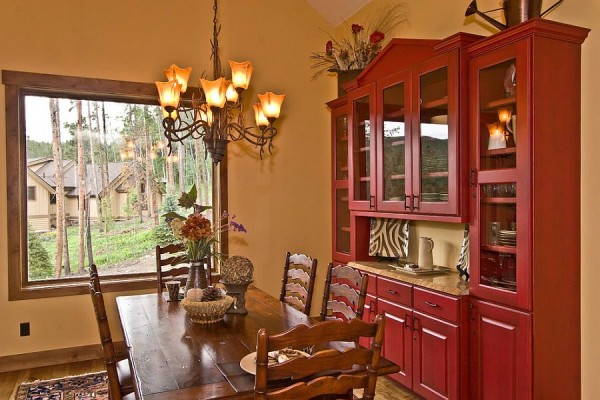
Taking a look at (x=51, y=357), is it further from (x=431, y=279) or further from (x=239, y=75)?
(x=431, y=279)

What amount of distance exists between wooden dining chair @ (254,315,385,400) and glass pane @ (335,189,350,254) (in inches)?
112

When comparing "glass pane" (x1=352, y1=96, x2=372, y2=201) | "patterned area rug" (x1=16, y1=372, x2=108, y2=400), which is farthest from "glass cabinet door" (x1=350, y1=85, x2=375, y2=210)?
"patterned area rug" (x1=16, y1=372, x2=108, y2=400)

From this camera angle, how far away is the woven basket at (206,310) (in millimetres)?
2395

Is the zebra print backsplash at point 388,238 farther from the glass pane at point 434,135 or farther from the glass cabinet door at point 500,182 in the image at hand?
the glass cabinet door at point 500,182

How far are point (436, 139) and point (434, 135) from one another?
4 cm

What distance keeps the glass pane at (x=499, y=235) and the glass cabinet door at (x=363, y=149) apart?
1.12 meters

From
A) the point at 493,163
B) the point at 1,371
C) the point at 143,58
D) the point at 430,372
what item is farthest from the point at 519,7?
the point at 1,371

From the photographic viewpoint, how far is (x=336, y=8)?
15.5ft

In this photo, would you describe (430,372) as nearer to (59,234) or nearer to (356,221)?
(356,221)

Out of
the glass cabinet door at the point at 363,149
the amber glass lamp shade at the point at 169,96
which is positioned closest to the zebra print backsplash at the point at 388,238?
the glass cabinet door at the point at 363,149

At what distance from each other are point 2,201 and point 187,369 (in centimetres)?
286

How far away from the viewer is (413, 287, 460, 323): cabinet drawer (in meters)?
2.79

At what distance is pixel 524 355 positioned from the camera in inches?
93.7

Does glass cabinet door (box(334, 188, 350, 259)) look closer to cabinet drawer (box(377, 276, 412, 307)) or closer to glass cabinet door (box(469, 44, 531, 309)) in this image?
cabinet drawer (box(377, 276, 412, 307))
